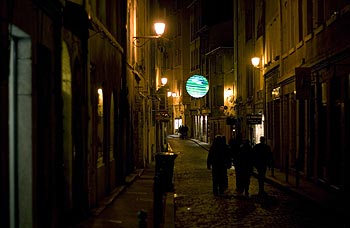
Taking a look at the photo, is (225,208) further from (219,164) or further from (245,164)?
(219,164)

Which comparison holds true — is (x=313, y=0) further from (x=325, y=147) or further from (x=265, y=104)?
(x=265, y=104)

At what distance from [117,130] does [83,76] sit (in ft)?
24.4

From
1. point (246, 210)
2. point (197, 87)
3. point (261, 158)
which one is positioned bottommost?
point (246, 210)

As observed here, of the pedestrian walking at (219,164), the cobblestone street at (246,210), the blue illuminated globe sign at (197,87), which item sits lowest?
the cobblestone street at (246,210)

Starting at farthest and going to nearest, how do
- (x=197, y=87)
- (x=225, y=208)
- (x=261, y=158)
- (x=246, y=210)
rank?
(x=197, y=87), (x=261, y=158), (x=225, y=208), (x=246, y=210)

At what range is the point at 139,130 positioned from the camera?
97.7 ft

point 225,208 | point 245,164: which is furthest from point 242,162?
point 225,208

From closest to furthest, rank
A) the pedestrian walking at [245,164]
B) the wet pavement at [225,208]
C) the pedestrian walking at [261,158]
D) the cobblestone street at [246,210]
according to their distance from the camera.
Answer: the wet pavement at [225,208], the cobblestone street at [246,210], the pedestrian walking at [245,164], the pedestrian walking at [261,158]

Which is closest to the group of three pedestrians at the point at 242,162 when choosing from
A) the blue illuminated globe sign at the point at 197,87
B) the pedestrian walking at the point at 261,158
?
the pedestrian walking at the point at 261,158

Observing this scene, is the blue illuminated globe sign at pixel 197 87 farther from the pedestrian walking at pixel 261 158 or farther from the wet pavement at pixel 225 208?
the pedestrian walking at pixel 261 158

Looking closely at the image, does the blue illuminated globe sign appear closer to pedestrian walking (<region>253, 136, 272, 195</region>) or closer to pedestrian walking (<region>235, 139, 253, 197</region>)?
pedestrian walking (<region>253, 136, 272, 195</region>)

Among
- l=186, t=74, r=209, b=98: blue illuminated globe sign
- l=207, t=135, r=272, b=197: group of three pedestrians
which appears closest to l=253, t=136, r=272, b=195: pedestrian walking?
l=207, t=135, r=272, b=197: group of three pedestrians

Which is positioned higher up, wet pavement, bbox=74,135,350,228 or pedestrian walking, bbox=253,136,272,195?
pedestrian walking, bbox=253,136,272,195

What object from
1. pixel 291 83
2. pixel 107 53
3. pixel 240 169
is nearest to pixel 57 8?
pixel 107 53
